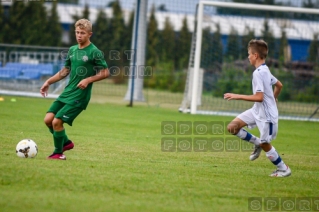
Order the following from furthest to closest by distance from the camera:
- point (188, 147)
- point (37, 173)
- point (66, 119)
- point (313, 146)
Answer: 1. point (313, 146)
2. point (188, 147)
3. point (66, 119)
4. point (37, 173)

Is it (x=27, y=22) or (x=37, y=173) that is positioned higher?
(x=27, y=22)

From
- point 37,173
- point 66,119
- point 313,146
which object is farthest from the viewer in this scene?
point 313,146

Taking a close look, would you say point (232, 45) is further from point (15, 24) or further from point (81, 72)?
point (81, 72)

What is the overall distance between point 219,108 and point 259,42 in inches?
506

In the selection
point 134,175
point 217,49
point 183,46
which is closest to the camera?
point 134,175

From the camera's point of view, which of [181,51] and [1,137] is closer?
[1,137]

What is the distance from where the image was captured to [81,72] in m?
8.53

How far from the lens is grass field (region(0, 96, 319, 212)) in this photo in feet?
20.1

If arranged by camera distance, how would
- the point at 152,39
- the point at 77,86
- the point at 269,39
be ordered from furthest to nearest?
the point at 152,39 < the point at 269,39 < the point at 77,86

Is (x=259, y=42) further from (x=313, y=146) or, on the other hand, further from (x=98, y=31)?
(x=98, y=31)

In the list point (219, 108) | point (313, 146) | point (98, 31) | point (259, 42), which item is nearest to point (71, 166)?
point (259, 42)

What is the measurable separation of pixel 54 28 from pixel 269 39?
13.1 m

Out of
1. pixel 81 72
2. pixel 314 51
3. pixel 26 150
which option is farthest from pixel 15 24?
pixel 26 150

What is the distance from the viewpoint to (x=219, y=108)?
21094mm
